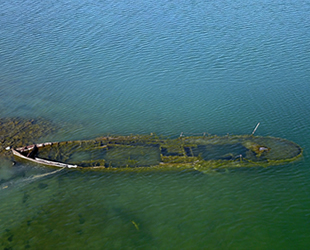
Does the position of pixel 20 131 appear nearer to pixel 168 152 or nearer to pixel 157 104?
pixel 157 104

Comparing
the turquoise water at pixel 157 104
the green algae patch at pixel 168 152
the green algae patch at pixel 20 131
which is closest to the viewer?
the turquoise water at pixel 157 104

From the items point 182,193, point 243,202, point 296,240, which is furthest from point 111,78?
point 296,240

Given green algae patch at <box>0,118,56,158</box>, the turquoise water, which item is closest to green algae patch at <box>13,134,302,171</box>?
the turquoise water

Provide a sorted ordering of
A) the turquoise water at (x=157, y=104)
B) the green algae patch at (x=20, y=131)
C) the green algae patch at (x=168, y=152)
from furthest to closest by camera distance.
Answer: the green algae patch at (x=20, y=131) → the green algae patch at (x=168, y=152) → the turquoise water at (x=157, y=104)

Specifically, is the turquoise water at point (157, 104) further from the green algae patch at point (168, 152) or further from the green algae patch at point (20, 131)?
the green algae patch at point (20, 131)

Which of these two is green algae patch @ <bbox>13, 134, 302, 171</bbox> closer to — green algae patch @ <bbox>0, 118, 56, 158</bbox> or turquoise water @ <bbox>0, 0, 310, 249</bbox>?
turquoise water @ <bbox>0, 0, 310, 249</bbox>

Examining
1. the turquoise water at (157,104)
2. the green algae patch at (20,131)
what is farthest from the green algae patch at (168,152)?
the green algae patch at (20,131)
